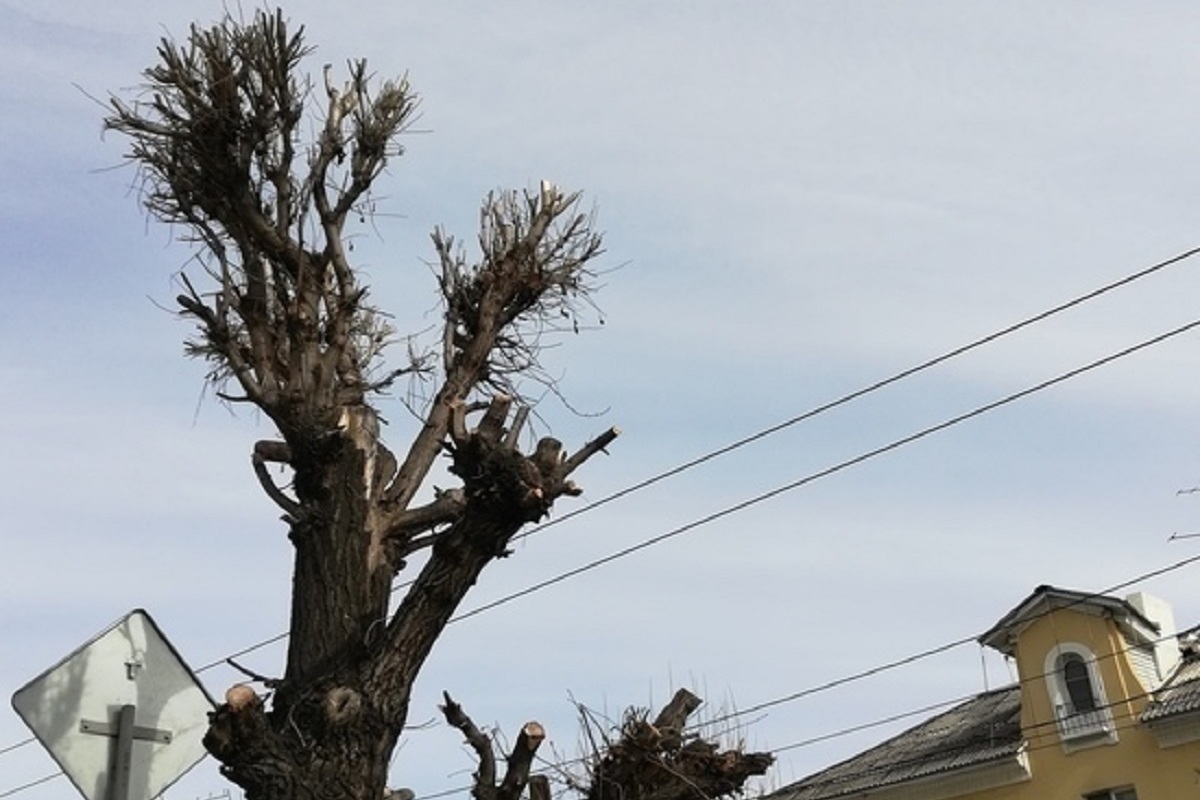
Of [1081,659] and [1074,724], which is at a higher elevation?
[1081,659]

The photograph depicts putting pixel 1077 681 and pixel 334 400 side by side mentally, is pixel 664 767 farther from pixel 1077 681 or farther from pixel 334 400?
pixel 1077 681

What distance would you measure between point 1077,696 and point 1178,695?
1.42 m

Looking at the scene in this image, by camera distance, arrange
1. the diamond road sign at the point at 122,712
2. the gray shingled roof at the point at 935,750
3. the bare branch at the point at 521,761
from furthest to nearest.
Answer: the gray shingled roof at the point at 935,750 < the bare branch at the point at 521,761 < the diamond road sign at the point at 122,712

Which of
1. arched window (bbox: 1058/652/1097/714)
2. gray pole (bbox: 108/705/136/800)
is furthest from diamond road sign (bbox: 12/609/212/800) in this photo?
arched window (bbox: 1058/652/1097/714)

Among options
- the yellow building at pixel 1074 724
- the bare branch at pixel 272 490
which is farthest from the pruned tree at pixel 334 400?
the yellow building at pixel 1074 724

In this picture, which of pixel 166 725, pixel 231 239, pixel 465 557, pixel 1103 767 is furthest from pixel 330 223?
pixel 1103 767

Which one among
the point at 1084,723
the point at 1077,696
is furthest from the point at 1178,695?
the point at 1077,696

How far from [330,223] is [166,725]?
3689 mm

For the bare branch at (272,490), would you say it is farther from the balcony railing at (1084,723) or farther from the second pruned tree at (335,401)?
the balcony railing at (1084,723)

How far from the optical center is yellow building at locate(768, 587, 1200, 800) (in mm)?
18234

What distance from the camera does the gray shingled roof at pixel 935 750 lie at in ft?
64.5

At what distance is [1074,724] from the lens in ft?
62.8

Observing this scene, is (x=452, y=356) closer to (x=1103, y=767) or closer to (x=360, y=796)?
(x=360, y=796)

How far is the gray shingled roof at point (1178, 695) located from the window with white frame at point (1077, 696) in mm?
622
